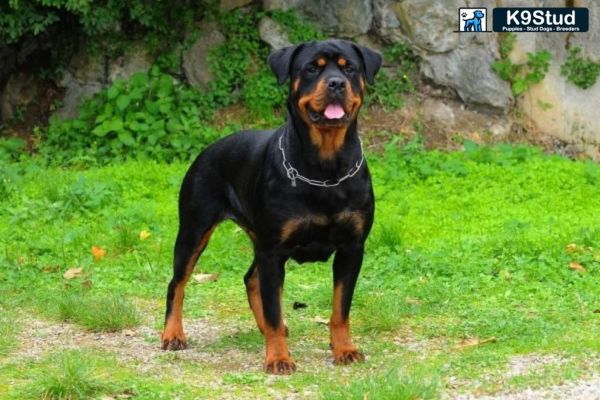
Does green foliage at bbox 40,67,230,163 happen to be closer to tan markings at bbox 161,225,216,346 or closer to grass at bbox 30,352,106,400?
tan markings at bbox 161,225,216,346

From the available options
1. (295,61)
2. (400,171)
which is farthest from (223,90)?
(295,61)

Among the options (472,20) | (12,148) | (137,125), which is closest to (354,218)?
(137,125)

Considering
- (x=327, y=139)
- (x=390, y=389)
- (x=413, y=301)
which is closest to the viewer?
(x=390, y=389)

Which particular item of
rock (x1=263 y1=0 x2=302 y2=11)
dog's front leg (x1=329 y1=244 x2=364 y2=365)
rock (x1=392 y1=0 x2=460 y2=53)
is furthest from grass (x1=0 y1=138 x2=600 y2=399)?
rock (x1=263 y1=0 x2=302 y2=11)

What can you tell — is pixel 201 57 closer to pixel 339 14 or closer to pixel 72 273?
pixel 339 14

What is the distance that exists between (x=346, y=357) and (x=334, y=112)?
1.34m

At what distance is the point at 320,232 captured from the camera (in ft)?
18.7

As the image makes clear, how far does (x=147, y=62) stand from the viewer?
41.6 ft

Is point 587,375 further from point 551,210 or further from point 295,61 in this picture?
point 551,210

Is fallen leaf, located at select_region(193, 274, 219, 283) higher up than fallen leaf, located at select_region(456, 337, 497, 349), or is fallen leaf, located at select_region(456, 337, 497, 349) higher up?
fallen leaf, located at select_region(456, 337, 497, 349)

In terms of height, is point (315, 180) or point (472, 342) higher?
point (315, 180)

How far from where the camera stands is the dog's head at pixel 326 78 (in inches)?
215

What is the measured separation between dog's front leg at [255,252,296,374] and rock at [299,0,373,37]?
7.11m

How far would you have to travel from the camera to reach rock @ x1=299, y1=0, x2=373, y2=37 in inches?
491
